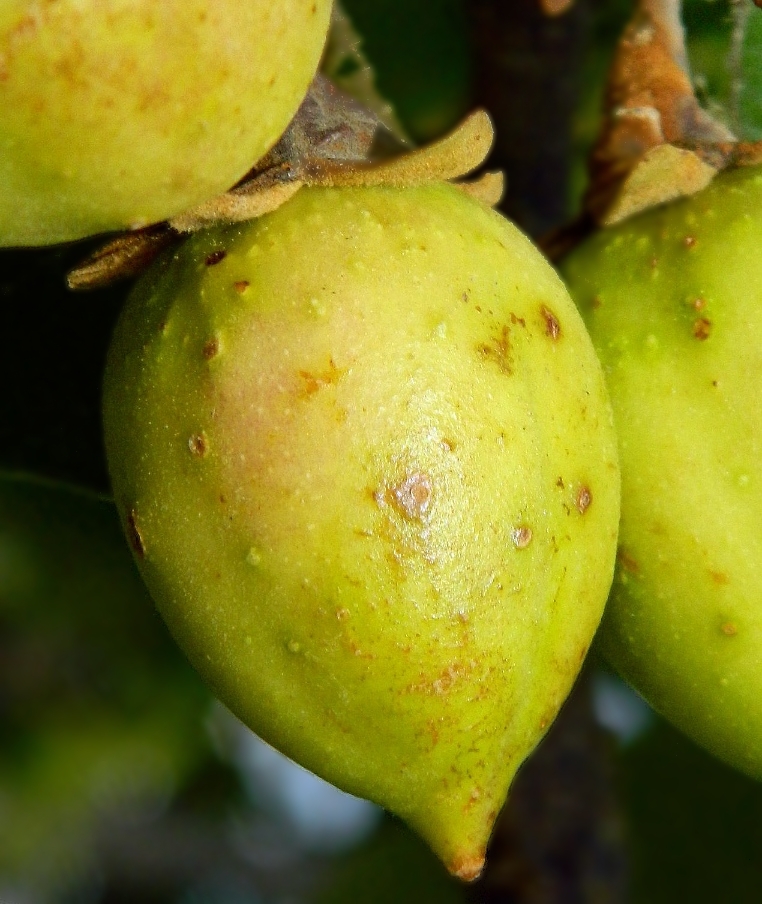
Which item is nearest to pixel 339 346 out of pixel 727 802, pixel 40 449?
pixel 40 449

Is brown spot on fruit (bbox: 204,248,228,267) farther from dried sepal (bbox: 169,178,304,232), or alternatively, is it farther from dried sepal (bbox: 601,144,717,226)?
dried sepal (bbox: 601,144,717,226)

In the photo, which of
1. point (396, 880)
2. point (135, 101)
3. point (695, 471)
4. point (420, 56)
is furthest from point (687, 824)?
point (135, 101)

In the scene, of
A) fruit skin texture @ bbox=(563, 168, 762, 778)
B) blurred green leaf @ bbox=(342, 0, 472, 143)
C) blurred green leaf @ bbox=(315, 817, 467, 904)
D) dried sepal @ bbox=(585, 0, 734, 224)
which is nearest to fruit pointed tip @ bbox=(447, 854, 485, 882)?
fruit skin texture @ bbox=(563, 168, 762, 778)

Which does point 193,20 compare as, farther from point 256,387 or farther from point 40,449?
point 40,449

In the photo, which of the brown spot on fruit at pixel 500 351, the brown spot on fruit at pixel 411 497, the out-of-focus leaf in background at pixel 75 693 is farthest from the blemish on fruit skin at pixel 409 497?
the out-of-focus leaf in background at pixel 75 693

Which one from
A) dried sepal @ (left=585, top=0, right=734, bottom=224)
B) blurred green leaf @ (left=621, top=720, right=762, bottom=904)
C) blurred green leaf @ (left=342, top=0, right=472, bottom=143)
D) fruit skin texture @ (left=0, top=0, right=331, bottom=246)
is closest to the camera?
fruit skin texture @ (left=0, top=0, right=331, bottom=246)

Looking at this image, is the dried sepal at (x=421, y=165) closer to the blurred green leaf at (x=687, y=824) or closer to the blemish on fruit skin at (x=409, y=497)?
the blemish on fruit skin at (x=409, y=497)

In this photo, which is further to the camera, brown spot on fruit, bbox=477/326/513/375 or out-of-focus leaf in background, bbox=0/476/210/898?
out-of-focus leaf in background, bbox=0/476/210/898
